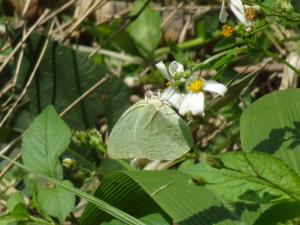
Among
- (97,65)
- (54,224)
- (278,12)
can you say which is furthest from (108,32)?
(278,12)

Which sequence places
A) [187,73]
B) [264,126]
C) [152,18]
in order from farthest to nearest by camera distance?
[152,18]
[264,126]
[187,73]

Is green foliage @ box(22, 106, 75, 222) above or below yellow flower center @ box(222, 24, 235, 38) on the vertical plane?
below

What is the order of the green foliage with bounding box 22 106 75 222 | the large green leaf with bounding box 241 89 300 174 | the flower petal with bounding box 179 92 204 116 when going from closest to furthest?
1. the flower petal with bounding box 179 92 204 116
2. the large green leaf with bounding box 241 89 300 174
3. the green foliage with bounding box 22 106 75 222

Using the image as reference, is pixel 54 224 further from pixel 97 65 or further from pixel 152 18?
pixel 152 18

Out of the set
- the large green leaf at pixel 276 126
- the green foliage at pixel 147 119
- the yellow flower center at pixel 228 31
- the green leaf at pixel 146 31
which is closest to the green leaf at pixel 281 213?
the green foliage at pixel 147 119

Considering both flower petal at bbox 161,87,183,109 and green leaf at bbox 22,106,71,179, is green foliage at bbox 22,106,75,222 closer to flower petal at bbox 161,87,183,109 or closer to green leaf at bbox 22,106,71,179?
green leaf at bbox 22,106,71,179

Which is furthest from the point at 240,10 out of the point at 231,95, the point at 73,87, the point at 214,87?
the point at 73,87

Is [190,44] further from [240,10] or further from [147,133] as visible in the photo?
[240,10]

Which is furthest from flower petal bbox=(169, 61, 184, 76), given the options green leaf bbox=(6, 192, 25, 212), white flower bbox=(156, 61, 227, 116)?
green leaf bbox=(6, 192, 25, 212)

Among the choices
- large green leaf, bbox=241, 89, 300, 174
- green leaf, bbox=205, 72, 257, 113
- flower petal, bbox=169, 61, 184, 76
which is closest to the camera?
flower petal, bbox=169, 61, 184, 76
